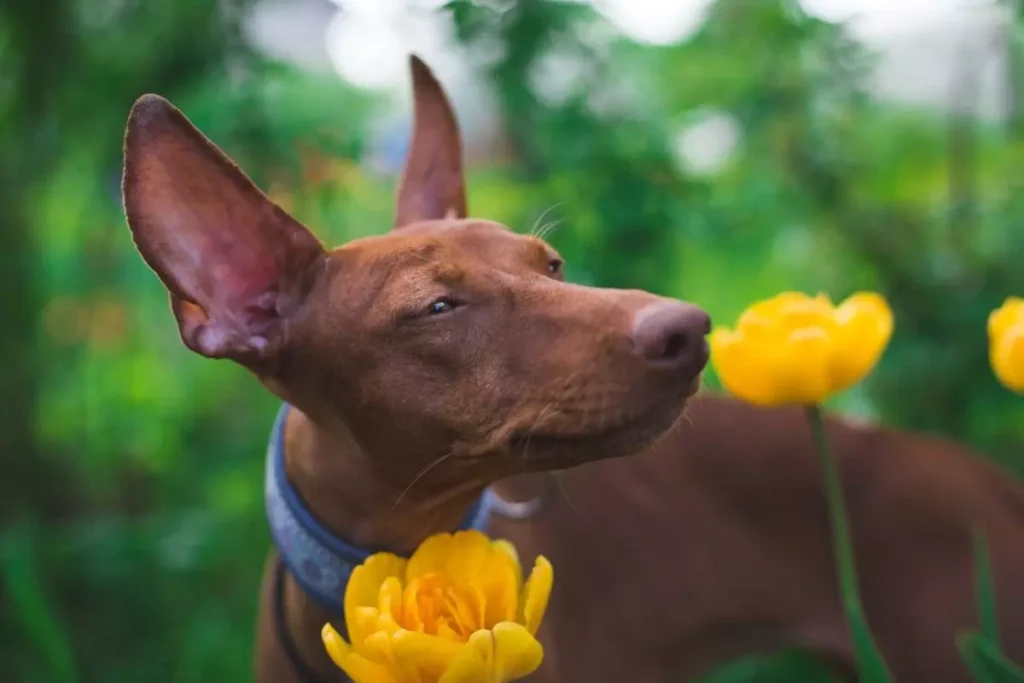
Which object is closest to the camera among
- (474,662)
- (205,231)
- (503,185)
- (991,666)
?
(474,662)

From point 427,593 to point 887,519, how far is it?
120 centimetres

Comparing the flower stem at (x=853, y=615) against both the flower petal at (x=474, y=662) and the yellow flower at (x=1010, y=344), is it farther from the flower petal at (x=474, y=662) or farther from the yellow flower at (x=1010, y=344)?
the flower petal at (x=474, y=662)

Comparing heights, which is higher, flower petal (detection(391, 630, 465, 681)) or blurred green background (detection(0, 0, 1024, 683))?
flower petal (detection(391, 630, 465, 681))

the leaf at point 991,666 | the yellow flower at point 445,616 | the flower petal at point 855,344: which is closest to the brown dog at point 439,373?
the yellow flower at point 445,616

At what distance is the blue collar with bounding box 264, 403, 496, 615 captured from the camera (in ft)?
3.78

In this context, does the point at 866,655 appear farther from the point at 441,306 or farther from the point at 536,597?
the point at 441,306

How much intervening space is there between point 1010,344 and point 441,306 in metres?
0.55

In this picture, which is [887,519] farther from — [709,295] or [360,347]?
[709,295]

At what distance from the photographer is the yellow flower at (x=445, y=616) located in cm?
79

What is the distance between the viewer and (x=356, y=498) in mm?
1160

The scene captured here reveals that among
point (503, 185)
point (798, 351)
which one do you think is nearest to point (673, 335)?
point (798, 351)

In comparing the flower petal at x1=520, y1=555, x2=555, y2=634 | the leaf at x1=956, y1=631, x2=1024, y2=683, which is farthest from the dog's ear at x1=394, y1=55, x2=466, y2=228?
the leaf at x1=956, y1=631, x2=1024, y2=683

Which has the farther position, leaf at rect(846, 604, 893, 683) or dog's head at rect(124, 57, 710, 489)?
leaf at rect(846, 604, 893, 683)

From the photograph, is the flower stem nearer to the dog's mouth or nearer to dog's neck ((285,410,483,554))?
the dog's mouth
